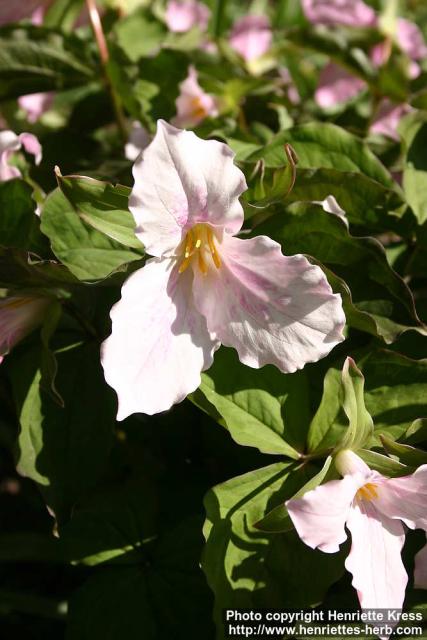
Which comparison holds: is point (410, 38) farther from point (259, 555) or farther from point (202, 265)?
point (259, 555)

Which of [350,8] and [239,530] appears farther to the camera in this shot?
[350,8]

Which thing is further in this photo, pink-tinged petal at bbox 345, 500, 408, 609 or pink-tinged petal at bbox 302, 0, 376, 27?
pink-tinged petal at bbox 302, 0, 376, 27

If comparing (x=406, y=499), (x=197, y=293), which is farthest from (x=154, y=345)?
(x=406, y=499)

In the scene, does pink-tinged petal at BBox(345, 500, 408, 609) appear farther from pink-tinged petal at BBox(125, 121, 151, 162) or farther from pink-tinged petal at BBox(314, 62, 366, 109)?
pink-tinged petal at BBox(314, 62, 366, 109)

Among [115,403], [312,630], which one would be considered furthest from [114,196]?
[312,630]

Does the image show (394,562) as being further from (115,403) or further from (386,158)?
(386,158)

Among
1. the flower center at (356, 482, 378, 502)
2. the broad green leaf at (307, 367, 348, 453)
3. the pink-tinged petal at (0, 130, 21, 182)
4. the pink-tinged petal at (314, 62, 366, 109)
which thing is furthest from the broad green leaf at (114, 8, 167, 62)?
the flower center at (356, 482, 378, 502)
